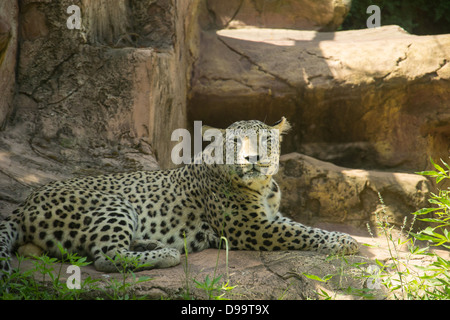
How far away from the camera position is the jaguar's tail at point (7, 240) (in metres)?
4.74

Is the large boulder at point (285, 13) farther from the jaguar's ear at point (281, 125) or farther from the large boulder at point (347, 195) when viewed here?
the jaguar's ear at point (281, 125)

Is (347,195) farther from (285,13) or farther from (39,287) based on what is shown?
(39,287)

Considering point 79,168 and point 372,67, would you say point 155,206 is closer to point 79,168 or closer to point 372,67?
point 79,168

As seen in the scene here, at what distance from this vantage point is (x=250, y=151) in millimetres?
6262

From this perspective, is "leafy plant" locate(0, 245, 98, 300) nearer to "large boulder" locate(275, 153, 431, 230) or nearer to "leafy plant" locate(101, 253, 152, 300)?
"leafy plant" locate(101, 253, 152, 300)

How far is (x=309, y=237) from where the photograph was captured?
6285 millimetres

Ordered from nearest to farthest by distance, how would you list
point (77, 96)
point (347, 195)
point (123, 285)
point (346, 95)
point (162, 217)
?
point (123, 285) → point (162, 217) → point (77, 96) → point (347, 195) → point (346, 95)

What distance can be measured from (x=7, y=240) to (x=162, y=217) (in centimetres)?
187

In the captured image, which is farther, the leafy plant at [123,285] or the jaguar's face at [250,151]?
the jaguar's face at [250,151]

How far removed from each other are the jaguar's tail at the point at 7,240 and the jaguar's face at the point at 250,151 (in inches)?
97.3

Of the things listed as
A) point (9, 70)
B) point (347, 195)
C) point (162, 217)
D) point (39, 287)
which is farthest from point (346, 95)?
point (39, 287)

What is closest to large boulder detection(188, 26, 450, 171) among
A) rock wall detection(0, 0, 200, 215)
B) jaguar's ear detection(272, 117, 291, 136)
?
rock wall detection(0, 0, 200, 215)

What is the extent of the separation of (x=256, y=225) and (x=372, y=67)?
5.80m

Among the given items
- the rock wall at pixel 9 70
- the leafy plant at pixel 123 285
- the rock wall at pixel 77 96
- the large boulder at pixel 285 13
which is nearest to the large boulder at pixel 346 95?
the large boulder at pixel 285 13
